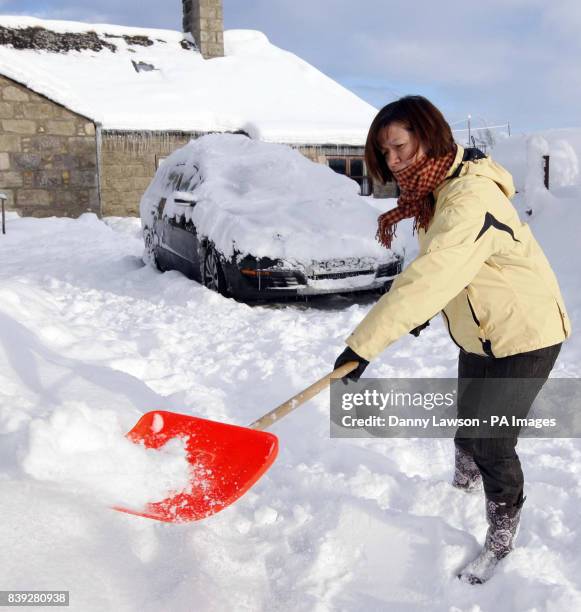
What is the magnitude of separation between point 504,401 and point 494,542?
554 mm

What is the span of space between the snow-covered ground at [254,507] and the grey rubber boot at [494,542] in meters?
0.04

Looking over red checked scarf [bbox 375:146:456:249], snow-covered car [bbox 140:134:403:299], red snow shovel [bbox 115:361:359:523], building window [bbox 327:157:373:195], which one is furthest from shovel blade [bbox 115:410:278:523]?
building window [bbox 327:157:373:195]

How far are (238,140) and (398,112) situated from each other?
21.4 feet

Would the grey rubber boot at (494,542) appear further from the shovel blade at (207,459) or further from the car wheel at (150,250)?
the car wheel at (150,250)

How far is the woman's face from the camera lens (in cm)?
212

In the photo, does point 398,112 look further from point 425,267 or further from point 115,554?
point 115,554

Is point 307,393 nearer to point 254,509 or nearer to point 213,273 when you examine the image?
point 254,509

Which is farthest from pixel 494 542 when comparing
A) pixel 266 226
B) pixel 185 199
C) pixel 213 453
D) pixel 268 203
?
pixel 185 199

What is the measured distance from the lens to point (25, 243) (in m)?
12.1

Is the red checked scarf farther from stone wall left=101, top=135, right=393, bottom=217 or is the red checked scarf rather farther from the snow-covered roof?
stone wall left=101, top=135, right=393, bottom=217

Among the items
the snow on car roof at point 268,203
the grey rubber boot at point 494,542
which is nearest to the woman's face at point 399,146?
the grey rubber boot at point 494,542

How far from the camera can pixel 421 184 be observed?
85.7 inches

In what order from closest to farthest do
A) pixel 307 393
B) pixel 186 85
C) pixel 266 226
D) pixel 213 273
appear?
pixel 307 393 < pixel 266 226 < pixel 213 273 < pixel 186 85

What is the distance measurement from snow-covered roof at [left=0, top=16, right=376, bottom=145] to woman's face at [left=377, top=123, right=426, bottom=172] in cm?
1516
